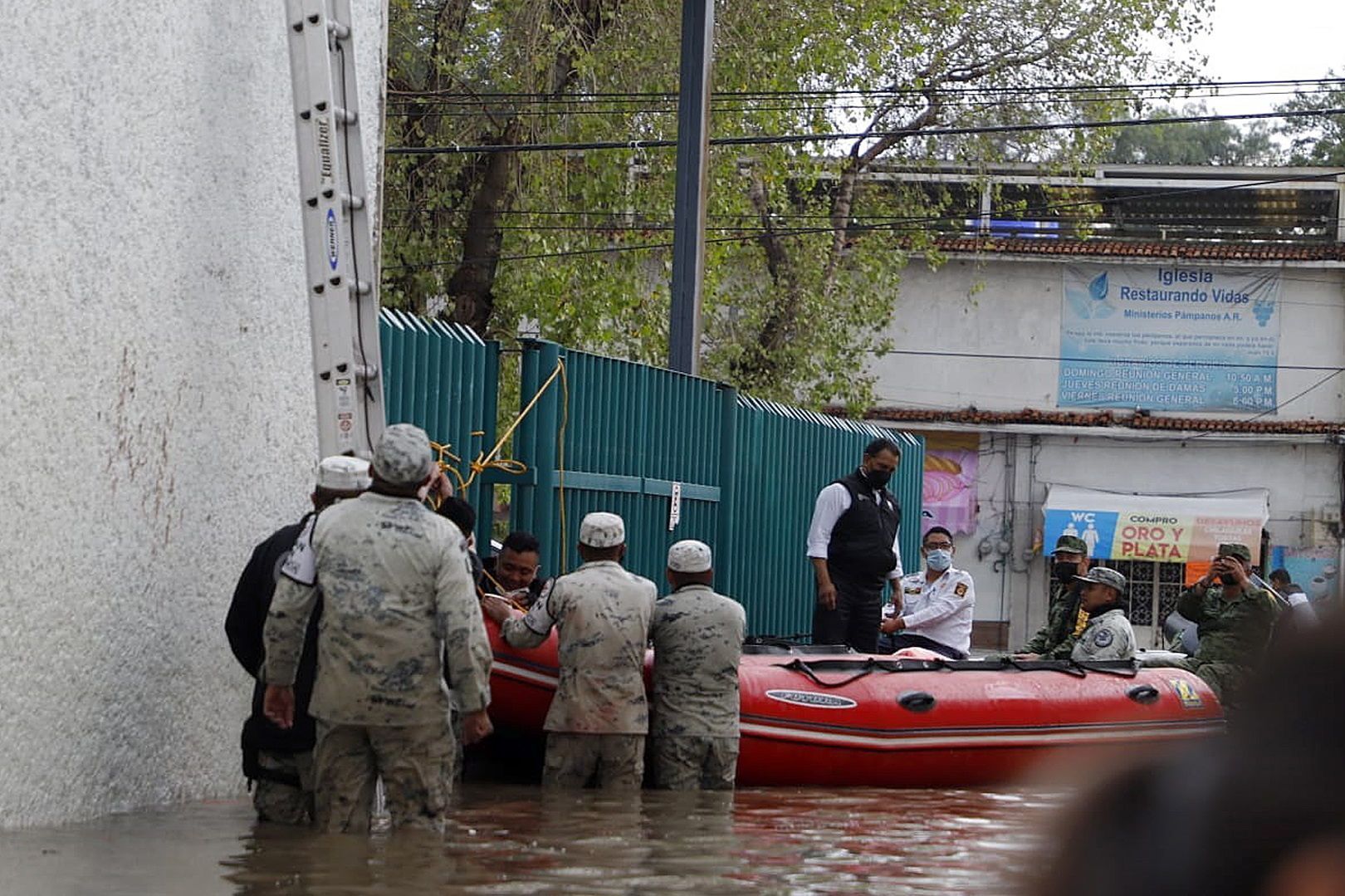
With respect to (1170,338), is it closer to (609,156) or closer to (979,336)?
(979,336)

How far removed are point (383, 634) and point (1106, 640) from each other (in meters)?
6.98

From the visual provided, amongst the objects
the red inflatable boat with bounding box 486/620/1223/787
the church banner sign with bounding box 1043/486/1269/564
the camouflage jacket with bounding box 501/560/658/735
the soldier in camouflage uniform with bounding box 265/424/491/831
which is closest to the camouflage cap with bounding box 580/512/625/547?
the camouflage jacket with bounding box 501/560/658/735

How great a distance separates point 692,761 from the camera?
31.3ft

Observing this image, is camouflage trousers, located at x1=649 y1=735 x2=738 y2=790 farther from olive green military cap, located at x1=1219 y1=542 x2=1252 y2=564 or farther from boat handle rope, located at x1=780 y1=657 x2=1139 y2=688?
olive green military cap, located at x1=1219 y1=542 x2=1252 y2=564

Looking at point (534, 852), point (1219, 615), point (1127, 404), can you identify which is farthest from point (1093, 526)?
point (534, 852)

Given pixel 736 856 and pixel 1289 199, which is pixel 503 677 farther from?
pixel 1289 199

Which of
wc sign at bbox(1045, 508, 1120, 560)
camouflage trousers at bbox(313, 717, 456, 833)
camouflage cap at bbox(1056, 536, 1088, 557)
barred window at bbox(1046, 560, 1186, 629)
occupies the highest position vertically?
camouflage cap at bbox(1056, 536, 1088, 557)

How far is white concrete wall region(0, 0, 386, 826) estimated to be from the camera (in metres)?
6.44

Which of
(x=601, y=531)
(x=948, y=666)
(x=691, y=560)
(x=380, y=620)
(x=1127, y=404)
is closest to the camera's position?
(x=380, y=620)

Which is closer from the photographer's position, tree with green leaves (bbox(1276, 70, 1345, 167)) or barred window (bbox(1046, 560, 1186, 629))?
barred window (bbox(1046, 560, 1186, 629))

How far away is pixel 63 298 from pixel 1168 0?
2269cm

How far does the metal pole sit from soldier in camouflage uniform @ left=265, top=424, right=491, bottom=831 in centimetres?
780

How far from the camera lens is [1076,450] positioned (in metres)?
33.6

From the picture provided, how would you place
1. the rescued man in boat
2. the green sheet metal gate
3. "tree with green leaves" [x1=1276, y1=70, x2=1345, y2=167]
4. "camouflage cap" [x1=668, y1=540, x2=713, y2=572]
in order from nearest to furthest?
"camouflage cap" [x1=668, y1=540, x2=713, y2=572], the green sheet metal gate, the rescued man in boat, "tree with green leaves" [x1=1276, y1=70, x2=1345, y2=167]
